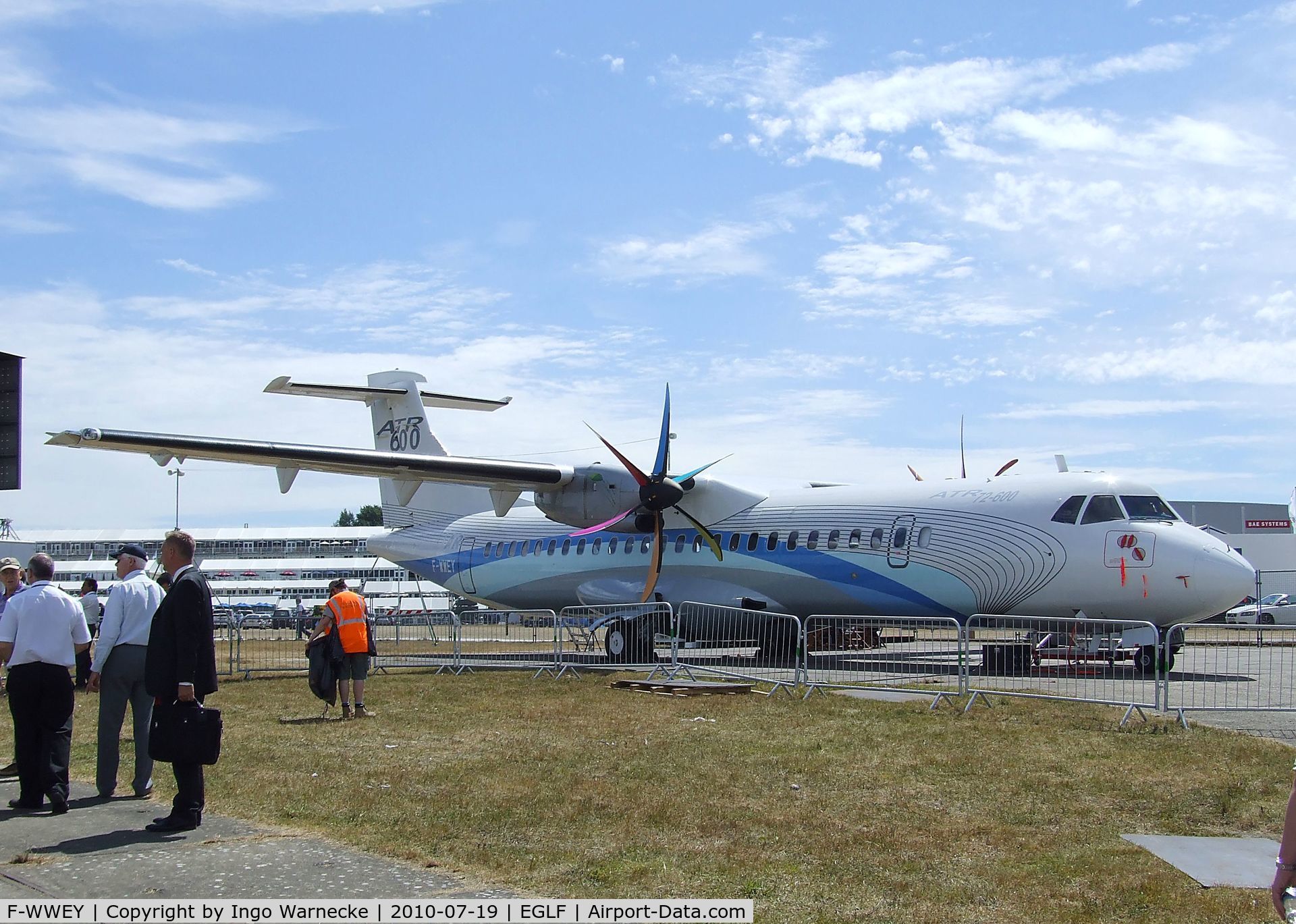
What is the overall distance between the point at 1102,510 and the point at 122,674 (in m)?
13.4

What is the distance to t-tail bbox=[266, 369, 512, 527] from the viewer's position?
26.0 m

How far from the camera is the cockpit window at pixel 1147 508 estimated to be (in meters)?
16.4

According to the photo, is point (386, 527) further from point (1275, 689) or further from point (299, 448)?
point (1275, 689)

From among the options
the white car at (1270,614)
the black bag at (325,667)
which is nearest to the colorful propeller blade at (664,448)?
the black bag at (325,667)

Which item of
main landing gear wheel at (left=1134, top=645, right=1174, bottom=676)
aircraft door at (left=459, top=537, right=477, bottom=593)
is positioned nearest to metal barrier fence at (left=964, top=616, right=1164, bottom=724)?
main landing gear wheel at (left=1134, top=645, right=1174, bottom=676)

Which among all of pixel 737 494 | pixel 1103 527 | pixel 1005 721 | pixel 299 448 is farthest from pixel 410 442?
pixel 1005 721

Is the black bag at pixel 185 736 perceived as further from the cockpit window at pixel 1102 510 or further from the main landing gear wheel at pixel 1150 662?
the cockpit window at pixel 1102 510

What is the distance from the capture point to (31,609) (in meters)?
7.54

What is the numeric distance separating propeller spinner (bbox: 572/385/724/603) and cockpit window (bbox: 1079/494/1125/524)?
678 centimetres

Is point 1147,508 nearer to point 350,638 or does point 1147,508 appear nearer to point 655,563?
point 655,563

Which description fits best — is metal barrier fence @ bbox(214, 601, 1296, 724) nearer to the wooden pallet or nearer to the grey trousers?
the wooden pallet

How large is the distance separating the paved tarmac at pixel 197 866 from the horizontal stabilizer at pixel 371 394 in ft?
59.5

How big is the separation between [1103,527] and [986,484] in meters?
2.38

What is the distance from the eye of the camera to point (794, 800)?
7.54m
